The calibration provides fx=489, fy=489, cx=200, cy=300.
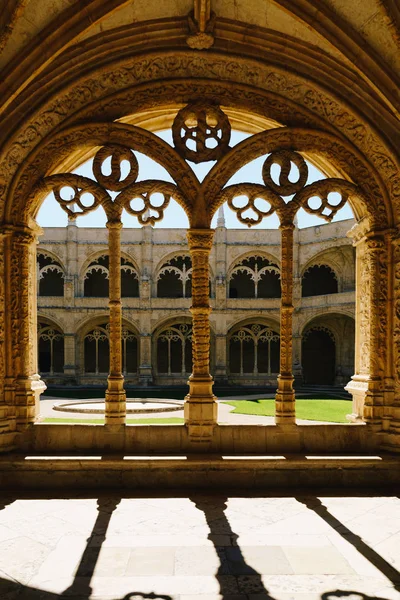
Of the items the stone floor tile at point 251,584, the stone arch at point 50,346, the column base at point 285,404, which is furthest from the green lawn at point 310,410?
the stone arch at point 50,346

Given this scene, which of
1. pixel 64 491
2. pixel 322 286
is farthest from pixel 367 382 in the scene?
pixel 322 286

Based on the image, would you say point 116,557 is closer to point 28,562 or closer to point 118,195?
Answer: point 28,562

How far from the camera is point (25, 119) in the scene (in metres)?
4.44

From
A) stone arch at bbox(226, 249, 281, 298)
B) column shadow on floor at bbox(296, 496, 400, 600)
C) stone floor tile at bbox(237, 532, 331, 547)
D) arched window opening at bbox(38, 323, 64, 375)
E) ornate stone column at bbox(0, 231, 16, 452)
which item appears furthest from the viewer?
arched window opening at bbox(38, 323, 64, 375)

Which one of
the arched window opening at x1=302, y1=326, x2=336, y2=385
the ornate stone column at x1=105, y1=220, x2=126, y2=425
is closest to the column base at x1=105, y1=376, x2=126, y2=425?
the ornate stone column at x1=105, y1=220, x2=126, y2=425

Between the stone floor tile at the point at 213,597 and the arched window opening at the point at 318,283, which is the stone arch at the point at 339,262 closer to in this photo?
the arched window opening at the point at 318,283

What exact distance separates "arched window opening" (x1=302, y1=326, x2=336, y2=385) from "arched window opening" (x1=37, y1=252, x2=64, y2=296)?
1108cm

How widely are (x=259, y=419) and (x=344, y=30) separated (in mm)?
6135

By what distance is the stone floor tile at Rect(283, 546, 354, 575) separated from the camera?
2.68m

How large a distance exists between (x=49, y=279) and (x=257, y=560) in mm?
20410

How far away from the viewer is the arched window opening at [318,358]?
21.4m

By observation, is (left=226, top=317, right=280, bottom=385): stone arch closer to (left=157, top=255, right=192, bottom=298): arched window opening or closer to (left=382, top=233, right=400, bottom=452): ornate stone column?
(left=157, top=255, right=192, bottom=298): arched window opening

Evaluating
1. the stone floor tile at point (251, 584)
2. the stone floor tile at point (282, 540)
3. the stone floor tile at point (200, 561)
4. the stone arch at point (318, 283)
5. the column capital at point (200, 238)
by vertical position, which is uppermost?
the stone arch at point (318, 283)

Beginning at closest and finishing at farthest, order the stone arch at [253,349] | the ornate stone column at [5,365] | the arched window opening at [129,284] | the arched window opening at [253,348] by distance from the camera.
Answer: the ornate stone column at [5,365] → the stone arch at [253,349] → the arched window opening at [253,348] → the arched window opening at [129,284]
